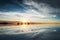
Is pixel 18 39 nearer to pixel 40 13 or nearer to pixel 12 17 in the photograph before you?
pixel 12 17

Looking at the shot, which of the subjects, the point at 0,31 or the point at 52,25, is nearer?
the point at 0,31

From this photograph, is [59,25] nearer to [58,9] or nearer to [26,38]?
[58,9]

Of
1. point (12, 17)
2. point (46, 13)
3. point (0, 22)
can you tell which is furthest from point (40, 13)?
point (0, 22)

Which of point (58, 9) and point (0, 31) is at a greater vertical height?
point (58, 9)

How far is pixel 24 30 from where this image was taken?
1944 mm

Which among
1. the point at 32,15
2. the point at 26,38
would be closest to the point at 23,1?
the point at 32,15

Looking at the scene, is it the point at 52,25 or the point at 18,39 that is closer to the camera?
the point at 18,39

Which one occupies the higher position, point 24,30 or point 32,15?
point 32,15

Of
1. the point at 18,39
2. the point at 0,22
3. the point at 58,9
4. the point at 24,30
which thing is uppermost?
the point at 58,9

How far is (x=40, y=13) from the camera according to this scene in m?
1.97

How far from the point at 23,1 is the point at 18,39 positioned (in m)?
0.61

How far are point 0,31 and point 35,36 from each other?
1.81ft

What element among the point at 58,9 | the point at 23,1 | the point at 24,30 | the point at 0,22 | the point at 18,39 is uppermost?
the point at 23,1

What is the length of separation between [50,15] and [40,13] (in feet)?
0.55
